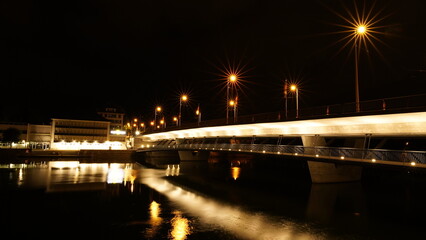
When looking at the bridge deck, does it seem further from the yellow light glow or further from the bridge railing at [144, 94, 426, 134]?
the yellow light glow

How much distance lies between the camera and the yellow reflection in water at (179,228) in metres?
18.5

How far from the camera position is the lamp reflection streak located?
19.2 meters

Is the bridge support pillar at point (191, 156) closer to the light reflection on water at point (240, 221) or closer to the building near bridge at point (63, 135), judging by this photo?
the building near bridge at point (63, 135)

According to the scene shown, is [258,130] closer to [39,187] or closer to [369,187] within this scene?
[369,187]

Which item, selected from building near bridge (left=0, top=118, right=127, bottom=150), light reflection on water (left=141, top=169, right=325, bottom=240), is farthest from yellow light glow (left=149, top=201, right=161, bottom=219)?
building near bridge (left=0, top=118, right=127, bottom=150)

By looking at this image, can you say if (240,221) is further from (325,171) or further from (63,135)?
(63,135)

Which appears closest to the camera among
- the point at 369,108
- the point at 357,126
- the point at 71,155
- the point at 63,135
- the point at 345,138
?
the point at 369,108

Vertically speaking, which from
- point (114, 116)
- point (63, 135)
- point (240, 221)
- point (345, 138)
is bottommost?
point (240, 221)

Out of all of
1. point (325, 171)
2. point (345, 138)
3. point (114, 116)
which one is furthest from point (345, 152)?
point (114, 116)

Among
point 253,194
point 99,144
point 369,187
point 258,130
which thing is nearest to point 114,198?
point 253,194

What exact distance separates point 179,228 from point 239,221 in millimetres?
4703

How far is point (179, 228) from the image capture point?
792 inches

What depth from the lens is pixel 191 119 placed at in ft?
383

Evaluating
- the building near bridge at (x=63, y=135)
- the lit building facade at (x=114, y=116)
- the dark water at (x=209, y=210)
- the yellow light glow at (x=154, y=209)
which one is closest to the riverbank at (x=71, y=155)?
the building near bridge at (x=63, y=135)
